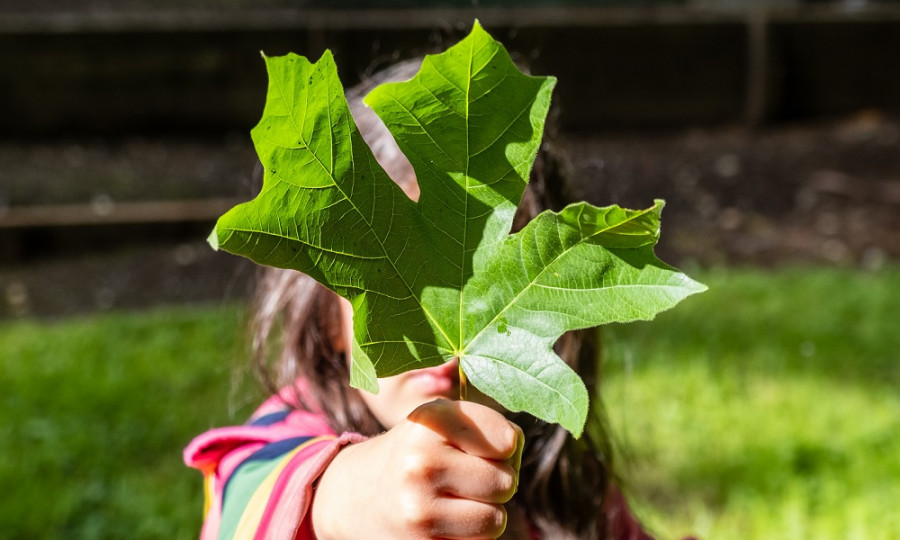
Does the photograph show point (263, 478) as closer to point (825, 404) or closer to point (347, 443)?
point (347, 443)

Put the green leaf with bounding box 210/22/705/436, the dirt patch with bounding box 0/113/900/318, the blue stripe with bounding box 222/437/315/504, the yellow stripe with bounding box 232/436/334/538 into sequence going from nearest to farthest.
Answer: the green leaf with bounding box 210/22/705/436 → the yellow stripe with bounding box 232/436/334/538 → the blue stripe with bounding box 222/437/315/504 → the dirt patch with bounding box 0/113/900/318

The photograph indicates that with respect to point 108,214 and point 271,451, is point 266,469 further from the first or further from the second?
point 108,214

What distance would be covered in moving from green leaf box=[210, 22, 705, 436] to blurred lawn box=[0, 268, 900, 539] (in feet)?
3.72

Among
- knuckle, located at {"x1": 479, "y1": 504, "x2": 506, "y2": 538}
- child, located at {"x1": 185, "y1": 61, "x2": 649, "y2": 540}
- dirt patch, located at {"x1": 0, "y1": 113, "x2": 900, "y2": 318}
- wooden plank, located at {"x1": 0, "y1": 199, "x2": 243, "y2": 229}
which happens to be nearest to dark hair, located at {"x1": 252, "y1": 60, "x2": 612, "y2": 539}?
child, located at {"x1": 185, "y1": 61, "x2": 649, "y2": 540}

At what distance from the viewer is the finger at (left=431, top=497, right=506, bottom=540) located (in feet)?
1.88

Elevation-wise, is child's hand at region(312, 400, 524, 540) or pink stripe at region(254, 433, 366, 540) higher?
child's hand at region(312, 400, 524, 540)

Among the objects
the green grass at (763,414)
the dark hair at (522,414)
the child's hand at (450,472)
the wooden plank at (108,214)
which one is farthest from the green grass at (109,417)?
the child's hand at (450,472)

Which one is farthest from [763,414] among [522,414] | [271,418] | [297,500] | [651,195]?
[651,195]

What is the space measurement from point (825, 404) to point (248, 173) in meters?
3.14

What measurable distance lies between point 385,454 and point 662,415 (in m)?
1.78

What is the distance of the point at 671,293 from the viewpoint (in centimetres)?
53

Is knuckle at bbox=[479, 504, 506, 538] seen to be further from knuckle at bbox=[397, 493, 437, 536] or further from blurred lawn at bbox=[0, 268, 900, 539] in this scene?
blurred lawn at bbox=[0, 268, 900, 539]

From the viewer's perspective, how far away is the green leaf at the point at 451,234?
53 cm

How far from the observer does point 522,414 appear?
4.28ft
